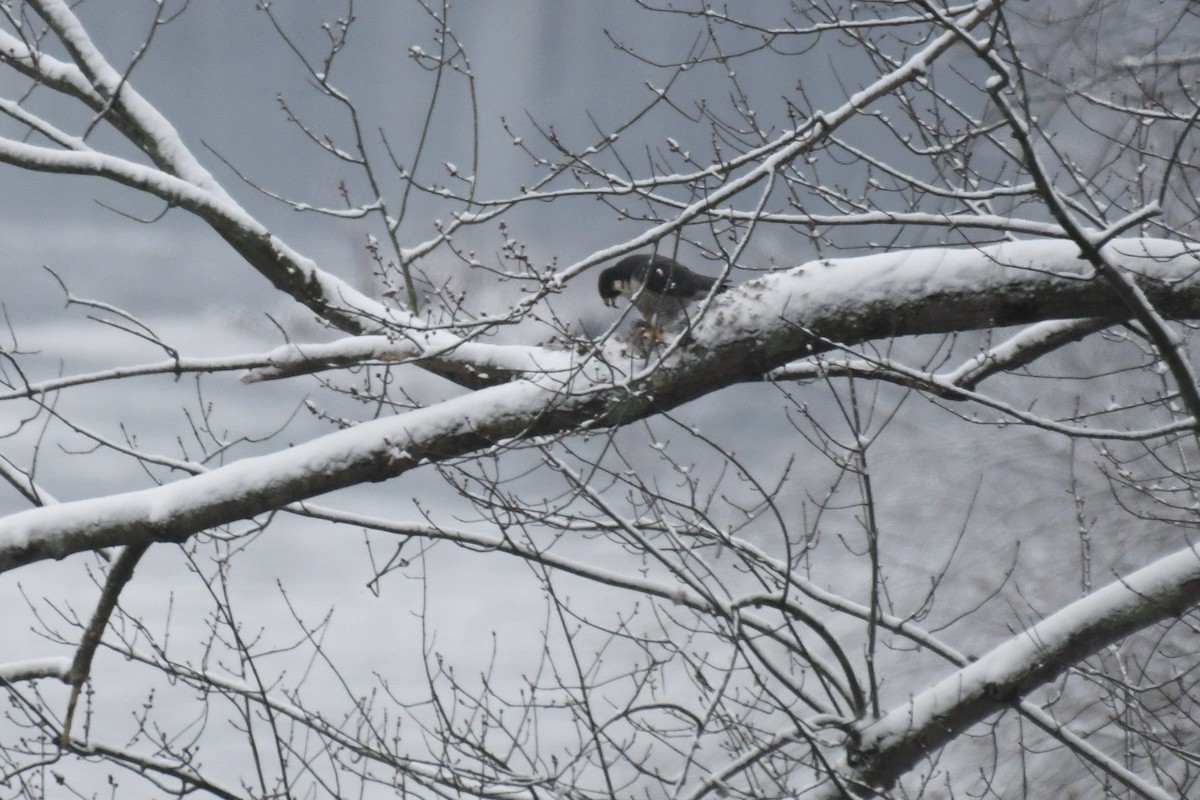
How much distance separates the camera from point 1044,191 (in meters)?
3.44

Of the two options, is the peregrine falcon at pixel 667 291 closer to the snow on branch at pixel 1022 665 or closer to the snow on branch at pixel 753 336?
the snow on branch at pixel 753 336

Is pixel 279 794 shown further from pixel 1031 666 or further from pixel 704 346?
pixel 1031 666

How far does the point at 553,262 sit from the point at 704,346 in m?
0.69

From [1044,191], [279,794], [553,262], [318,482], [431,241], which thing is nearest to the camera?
[1044,191]

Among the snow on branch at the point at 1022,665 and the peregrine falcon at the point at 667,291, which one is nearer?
the snow on branch at the point at 1022,665

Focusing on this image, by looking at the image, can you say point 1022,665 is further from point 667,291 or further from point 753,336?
point 667,291

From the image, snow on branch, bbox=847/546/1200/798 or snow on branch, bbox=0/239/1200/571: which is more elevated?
snow on branch, bbox=0/239/1200/571

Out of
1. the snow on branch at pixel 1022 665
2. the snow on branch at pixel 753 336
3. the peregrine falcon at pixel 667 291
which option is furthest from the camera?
the peregrine falcon at pixel 667 291

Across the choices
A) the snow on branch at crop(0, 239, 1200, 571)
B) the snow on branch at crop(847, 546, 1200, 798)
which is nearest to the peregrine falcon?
the snow on branch at crop(0, 239, 1200, 571)

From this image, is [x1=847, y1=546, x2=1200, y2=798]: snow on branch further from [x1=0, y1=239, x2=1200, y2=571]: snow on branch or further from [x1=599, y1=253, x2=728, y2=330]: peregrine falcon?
[x1=599, y1=253, x2=728, y2=330]: peregrine falcon

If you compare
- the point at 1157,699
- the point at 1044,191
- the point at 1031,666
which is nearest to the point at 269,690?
the point at 1031,666

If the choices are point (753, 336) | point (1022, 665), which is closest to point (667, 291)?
point (753, 336)

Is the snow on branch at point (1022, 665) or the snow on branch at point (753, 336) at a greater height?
the snow on branch at point (753, 336)

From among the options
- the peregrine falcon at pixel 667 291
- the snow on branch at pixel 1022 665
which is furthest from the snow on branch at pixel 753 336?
the snow on branch at pixel 1022 665
